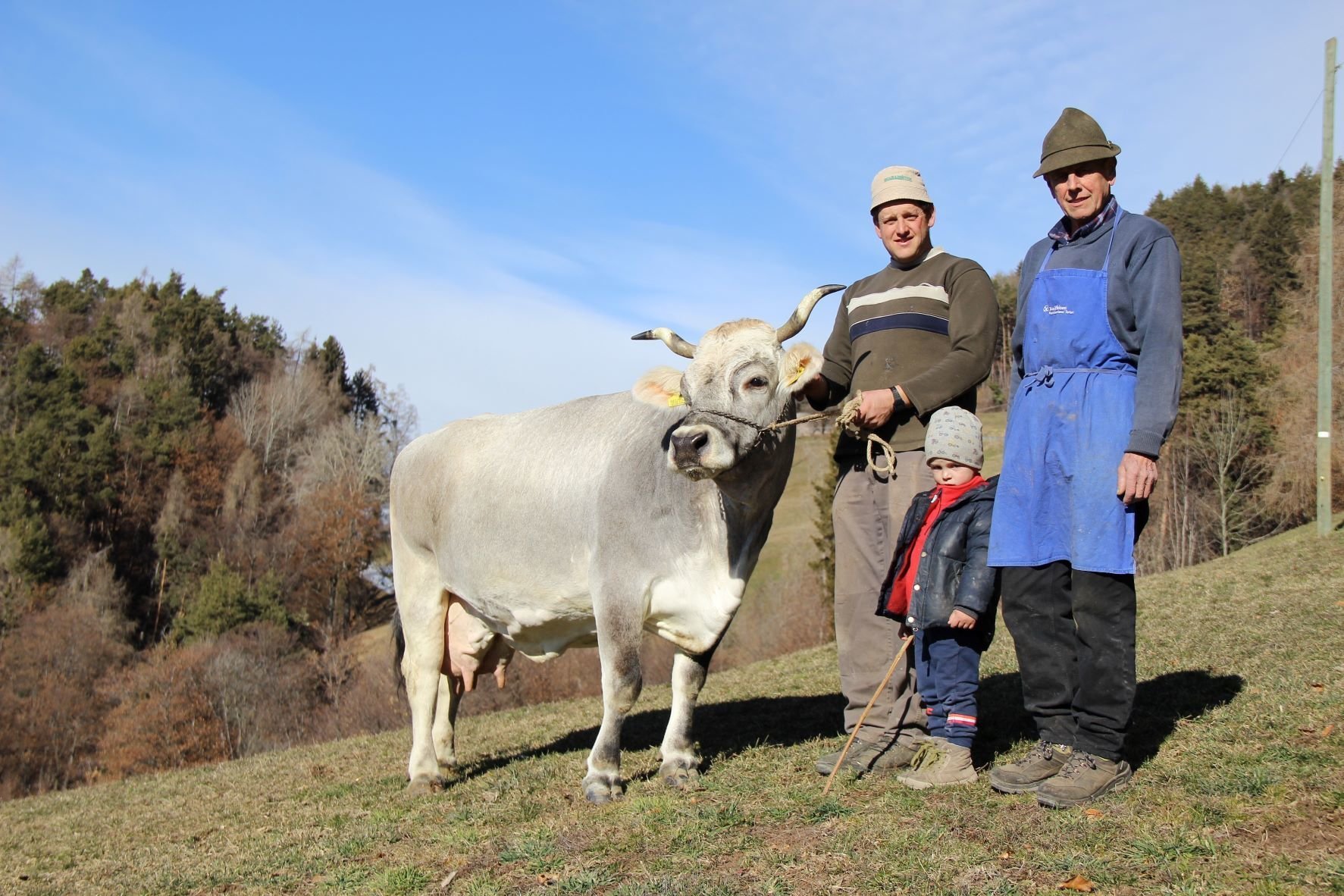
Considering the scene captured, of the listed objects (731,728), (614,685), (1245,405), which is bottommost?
(731,728)

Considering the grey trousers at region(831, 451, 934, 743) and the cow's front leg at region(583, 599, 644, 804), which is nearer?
the grey trousers at region(831, 451, 934, 743)

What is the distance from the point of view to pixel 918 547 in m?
5.66

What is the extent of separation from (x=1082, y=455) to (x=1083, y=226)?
112 centimetres

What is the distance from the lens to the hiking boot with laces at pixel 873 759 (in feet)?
18.8

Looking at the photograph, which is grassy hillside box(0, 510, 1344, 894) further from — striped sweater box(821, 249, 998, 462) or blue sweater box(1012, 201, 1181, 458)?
striped sweater box(821, 249, 998, 462)

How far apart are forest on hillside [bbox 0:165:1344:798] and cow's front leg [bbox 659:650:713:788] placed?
53.3 ft

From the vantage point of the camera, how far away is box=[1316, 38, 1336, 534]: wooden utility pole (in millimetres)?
19516

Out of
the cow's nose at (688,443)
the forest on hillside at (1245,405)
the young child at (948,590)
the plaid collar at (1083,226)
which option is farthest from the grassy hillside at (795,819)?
the forest on hillside at (1245,405)

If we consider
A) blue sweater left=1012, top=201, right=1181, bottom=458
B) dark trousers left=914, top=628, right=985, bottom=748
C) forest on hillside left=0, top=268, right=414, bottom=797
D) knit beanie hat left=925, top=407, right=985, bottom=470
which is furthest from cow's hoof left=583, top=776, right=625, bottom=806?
forest on hillside left=0, top=268, right=414, bottom=797

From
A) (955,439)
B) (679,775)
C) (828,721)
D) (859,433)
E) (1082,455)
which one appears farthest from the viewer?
(828,721)

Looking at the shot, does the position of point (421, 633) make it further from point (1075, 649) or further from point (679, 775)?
point (1075, 649)

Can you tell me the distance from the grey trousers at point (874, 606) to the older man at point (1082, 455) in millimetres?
888

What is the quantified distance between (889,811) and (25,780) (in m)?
49.8

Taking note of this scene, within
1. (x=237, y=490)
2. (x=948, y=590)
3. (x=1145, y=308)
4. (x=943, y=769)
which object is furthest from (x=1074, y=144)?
(x=237, y=490)
